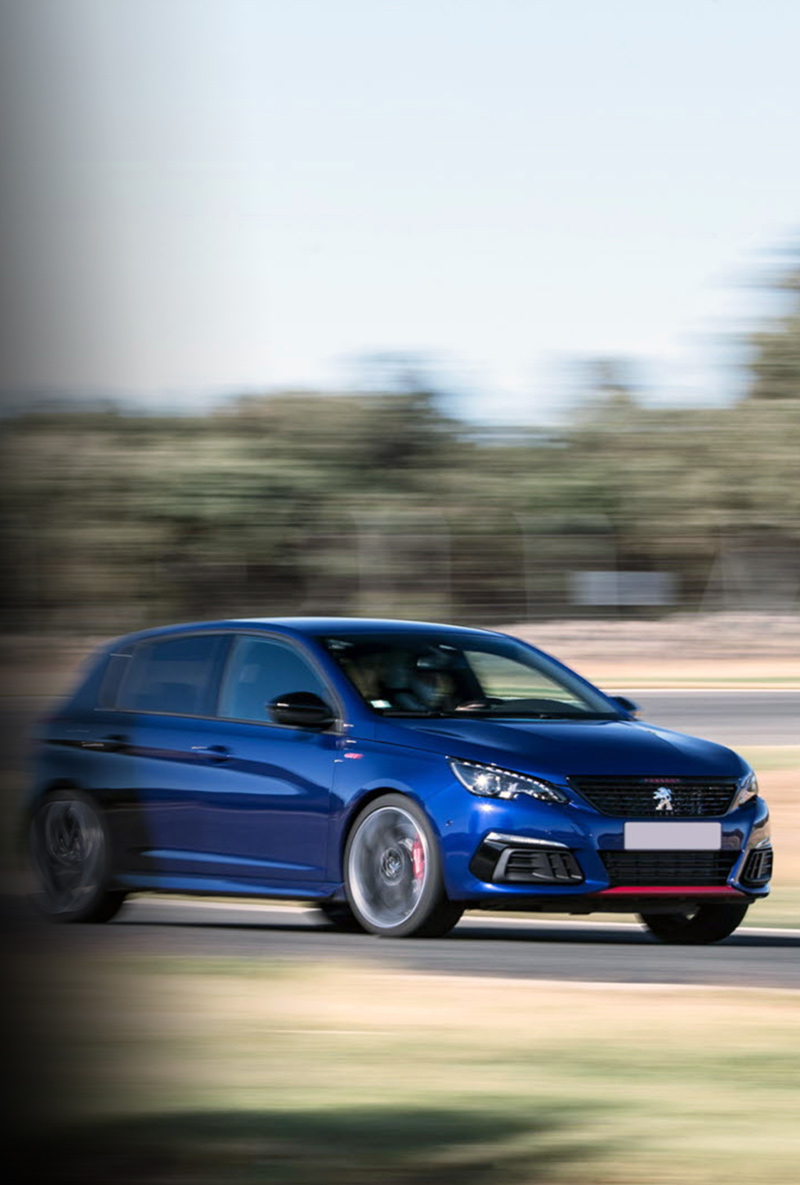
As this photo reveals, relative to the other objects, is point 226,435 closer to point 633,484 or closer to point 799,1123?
point 633,484

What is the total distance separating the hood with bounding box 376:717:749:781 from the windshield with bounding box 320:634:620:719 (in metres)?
0.22

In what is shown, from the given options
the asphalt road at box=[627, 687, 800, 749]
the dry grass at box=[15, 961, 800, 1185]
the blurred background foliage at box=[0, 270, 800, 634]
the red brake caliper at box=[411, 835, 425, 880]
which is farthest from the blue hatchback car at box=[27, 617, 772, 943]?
the blurred background foliage at box=[0, 270, 800, 634]

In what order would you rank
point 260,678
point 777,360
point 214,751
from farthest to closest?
point 777,360, point 260,678, point 214,751

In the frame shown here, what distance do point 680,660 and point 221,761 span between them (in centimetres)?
3204

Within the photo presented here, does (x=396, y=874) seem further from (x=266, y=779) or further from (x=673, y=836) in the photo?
(x=673, y=836)

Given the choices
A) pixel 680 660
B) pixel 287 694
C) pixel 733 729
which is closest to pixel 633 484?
pixel 680 660

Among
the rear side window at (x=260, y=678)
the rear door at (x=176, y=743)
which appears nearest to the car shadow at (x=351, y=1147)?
the rear door at (x=176, y=743)

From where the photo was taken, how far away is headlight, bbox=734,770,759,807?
9742mm

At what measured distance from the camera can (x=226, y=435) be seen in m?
41.4

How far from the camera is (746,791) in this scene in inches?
387

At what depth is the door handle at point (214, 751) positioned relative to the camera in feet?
32.9

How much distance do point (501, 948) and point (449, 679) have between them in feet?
4.44

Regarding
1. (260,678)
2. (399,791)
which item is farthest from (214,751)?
(399,791)

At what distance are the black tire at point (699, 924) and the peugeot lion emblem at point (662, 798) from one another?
625 mm
